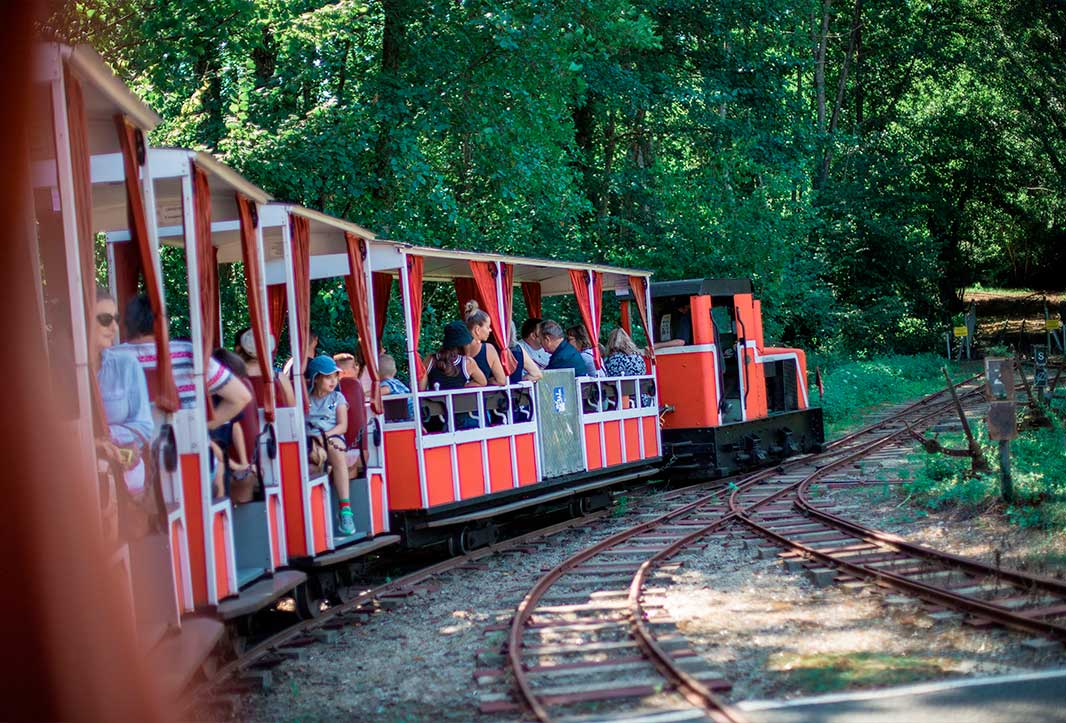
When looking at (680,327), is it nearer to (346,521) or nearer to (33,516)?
(346,521)

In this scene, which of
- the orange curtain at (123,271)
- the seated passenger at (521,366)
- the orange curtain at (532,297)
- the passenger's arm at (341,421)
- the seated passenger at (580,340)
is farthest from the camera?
the orange curtain at (532,297)

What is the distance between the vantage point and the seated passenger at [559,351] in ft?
45.4

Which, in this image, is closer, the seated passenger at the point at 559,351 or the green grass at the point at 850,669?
the green grass at the point at 850,669

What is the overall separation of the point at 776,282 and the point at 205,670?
19.1m

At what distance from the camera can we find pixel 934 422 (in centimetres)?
2244

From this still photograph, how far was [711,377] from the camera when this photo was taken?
16391 millimetres

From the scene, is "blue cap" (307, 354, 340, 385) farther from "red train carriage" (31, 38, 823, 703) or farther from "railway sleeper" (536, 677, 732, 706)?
"railway sleeper" (536, 677, 732, 706)

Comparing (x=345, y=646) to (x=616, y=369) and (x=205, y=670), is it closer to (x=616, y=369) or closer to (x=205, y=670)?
(x=205, y=670)

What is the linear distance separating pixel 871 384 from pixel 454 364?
73.0 feet

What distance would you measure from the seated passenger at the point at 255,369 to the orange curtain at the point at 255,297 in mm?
167

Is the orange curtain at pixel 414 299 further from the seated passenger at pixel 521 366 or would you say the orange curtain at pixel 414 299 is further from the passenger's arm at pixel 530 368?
the passenger's arm at pixel 530 368

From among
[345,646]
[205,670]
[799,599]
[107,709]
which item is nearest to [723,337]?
[799,599]

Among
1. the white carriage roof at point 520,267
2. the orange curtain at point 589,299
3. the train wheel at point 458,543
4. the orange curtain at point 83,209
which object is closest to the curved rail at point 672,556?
the train wheel at point 458,543

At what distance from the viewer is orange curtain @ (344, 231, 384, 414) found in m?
10.1
